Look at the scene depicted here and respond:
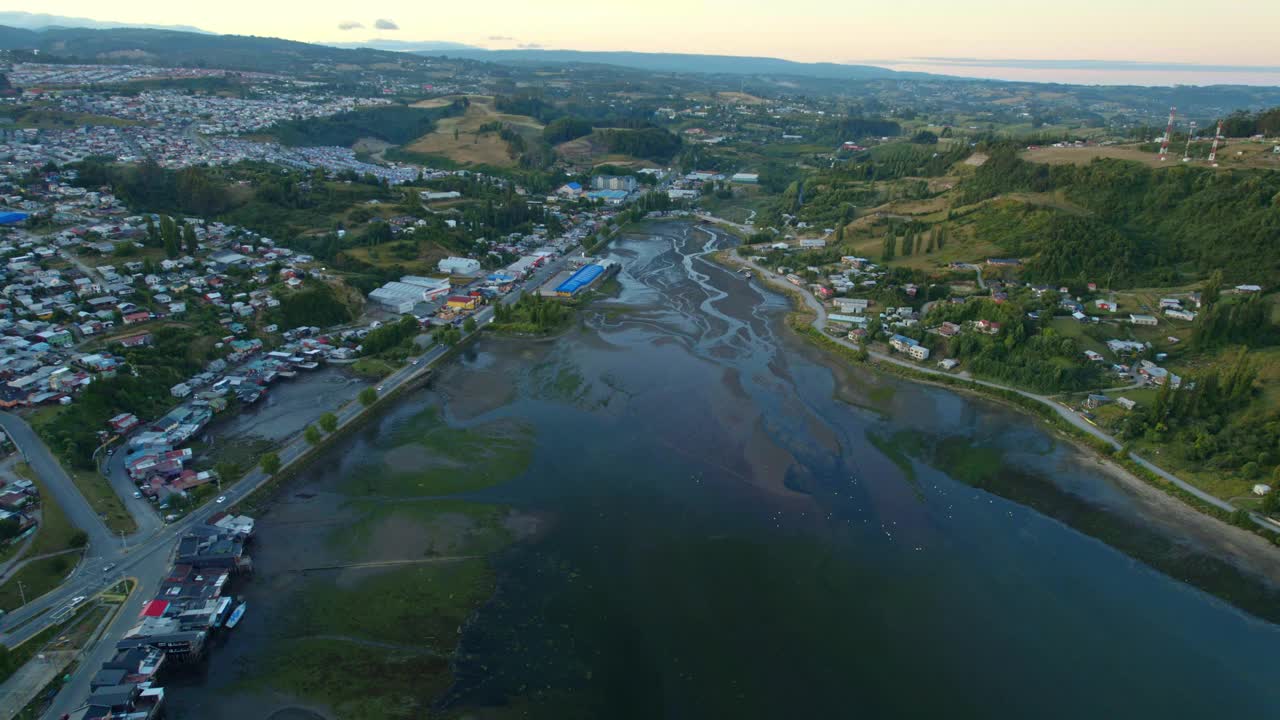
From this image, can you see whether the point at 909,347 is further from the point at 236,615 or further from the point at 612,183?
the point at 612,183

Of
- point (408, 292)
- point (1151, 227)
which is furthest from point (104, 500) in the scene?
point (1151, 227)

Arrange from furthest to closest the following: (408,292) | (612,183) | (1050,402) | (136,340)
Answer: (612,183), (408,292), (136,340), (1050,402)

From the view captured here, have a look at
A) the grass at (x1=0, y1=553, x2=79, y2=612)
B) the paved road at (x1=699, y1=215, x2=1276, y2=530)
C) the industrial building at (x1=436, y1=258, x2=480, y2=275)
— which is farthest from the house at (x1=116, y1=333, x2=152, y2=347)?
the paved road at (x1=699, y1=215, x2=1276, y2=530)

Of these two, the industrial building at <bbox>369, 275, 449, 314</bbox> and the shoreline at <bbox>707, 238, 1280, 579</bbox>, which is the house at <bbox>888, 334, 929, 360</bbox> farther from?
the industrial building at <bbox>369, 275, 449, 314</bbox>

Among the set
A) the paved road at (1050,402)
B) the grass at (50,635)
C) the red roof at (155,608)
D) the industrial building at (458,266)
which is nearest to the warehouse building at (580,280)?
the industrial building at (458,266)

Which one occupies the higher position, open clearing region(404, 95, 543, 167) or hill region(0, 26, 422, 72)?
hill region(0, 26, 422, 72)
